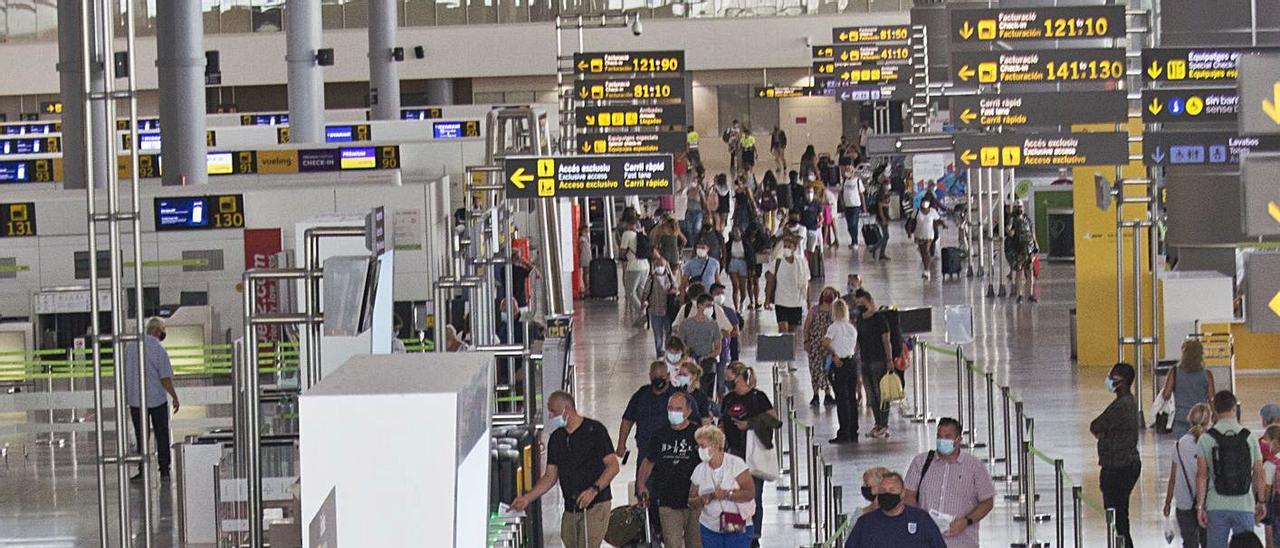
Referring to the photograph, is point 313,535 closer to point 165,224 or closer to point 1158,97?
point 1158,97

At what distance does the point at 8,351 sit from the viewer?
21.7 meters

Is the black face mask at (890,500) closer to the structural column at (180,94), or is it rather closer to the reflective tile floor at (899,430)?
the reflective tile floor at (899,430)

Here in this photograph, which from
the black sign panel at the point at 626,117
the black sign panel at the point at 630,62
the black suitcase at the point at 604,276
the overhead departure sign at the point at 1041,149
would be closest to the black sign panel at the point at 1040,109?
the overhead departure sign at the point at 1041,149

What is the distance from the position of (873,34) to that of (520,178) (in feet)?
69.3

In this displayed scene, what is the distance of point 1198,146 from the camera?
19.9 metres

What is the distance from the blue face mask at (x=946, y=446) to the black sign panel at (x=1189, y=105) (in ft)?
28.6

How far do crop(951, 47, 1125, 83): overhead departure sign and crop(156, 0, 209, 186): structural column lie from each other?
10.3 meters

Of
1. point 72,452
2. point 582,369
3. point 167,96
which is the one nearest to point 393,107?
point 167,96

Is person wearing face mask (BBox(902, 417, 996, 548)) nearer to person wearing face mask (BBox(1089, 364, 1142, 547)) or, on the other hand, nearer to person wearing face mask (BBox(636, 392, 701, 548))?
person wearing face mask (BBox(636, 392, 701, 548))

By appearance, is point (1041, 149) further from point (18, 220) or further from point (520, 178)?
point (18, 220)

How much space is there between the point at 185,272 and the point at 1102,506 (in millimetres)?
11436

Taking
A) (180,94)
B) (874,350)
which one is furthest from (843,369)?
(180,94)

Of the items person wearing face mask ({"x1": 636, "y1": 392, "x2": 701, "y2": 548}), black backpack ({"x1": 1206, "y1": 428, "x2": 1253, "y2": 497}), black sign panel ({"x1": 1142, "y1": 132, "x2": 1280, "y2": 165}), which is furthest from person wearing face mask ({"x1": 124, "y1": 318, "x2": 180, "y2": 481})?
black sign panel ({"x1": 1142, "y1": 132, "x2": 1280, "y2": 165})

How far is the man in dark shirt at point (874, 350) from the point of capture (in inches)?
754
